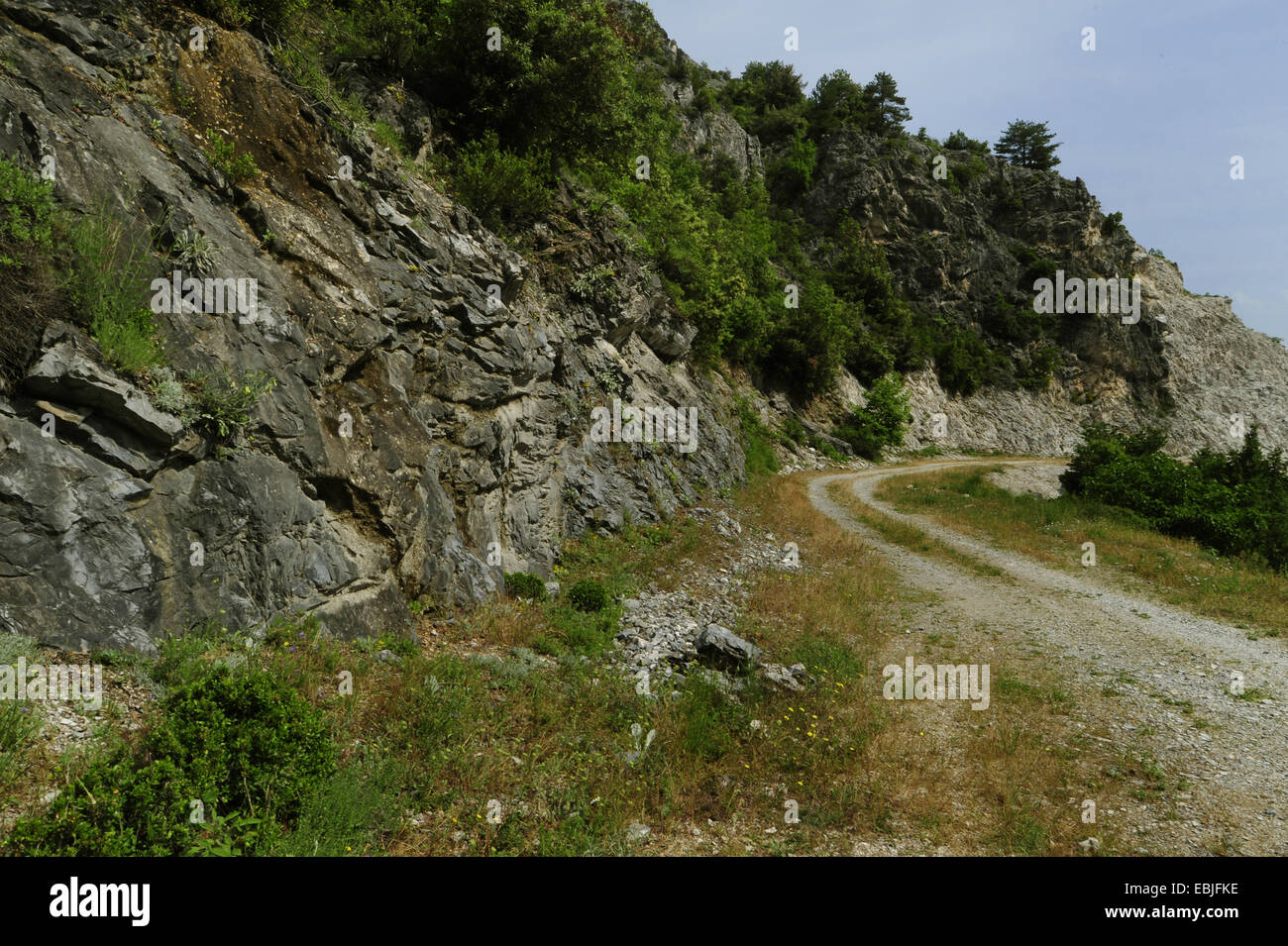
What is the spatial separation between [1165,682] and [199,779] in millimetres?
13519

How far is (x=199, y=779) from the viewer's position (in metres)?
4.47

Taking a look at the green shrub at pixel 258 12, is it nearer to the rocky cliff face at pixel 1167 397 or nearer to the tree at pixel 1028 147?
the rocky cliff face at pixel 1167 397

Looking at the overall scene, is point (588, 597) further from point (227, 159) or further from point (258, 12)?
point (258, 12)

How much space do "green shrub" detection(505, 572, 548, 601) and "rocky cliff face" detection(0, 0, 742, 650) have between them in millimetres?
424

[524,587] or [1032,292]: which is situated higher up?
[1032,292]

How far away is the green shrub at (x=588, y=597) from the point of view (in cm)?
1155

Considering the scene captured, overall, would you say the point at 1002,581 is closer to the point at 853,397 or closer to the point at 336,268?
the point at 336,268

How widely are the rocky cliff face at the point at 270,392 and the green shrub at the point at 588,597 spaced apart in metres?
1.46

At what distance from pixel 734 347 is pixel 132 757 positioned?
129 feet

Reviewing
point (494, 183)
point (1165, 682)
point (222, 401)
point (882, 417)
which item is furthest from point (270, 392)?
point (882, 417)

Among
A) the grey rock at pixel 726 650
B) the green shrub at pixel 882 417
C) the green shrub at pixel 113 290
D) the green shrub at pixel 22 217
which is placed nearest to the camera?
the green shrub at pixel 22 217

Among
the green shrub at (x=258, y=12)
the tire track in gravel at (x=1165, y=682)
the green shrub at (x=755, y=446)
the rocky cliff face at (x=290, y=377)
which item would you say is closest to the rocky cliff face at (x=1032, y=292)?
the green shrub at (x=755, y=446)

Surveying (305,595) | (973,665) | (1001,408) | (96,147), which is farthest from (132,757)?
(1001,408)

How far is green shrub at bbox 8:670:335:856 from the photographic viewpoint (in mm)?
3803
